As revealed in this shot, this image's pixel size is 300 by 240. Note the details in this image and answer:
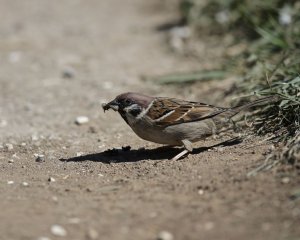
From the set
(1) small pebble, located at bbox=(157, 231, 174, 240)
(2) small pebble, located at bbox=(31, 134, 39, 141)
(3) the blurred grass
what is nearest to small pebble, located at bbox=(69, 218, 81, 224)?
(1) small pebble, located at bbox=(157, 231, 174, 240)

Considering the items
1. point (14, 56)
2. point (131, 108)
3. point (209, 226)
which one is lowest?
point (209, 226)

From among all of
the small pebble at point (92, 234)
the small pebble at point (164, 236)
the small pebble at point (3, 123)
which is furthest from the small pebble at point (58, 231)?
the small pebble at point (3, 123)

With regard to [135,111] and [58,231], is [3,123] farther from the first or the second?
[58,231]

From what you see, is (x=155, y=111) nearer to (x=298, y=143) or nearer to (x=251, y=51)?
(x=298, y=143)

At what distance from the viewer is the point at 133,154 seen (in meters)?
5.93

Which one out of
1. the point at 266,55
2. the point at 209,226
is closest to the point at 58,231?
the point at 209,226

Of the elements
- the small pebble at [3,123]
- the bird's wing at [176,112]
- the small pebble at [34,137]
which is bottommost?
the small pebble at [34,137]

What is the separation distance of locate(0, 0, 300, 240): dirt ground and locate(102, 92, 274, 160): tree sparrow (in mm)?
180

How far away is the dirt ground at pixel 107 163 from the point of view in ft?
13.4

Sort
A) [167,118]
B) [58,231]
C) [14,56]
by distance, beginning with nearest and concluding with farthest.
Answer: [58,231]
[167,118]
[14,56]

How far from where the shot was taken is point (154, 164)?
17.9ft

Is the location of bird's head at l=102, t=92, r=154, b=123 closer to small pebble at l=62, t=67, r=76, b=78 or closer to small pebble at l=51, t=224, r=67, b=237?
small pebble at l=51, t=224, r=67, b=237

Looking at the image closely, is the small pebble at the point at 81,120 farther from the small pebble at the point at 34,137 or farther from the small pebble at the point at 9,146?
the small pebble at the point at 9,146

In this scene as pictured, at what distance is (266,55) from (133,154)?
2.55m
